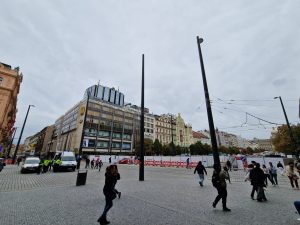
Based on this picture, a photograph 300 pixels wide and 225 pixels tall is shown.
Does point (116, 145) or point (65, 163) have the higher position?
point (116, 145)

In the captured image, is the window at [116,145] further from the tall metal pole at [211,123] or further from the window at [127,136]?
the tall metal pole at [211,123]

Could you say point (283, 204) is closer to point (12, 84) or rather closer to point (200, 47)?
point (200, 47)

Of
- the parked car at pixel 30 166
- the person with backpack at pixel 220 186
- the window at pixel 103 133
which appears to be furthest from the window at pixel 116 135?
the person with backpack at pixel 220 186

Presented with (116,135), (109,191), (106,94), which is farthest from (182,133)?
(109,191)

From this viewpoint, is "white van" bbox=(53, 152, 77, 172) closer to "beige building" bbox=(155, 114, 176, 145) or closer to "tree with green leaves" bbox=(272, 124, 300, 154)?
"tree with green leaves" bbox=(272, 124, 300, 154)

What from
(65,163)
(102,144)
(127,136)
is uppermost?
(127,136)

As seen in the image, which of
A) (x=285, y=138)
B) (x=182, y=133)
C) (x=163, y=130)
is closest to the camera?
(x=285, y=138)

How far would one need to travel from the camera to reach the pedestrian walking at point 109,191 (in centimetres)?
494

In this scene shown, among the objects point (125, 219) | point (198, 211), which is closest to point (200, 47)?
point (198, 211)

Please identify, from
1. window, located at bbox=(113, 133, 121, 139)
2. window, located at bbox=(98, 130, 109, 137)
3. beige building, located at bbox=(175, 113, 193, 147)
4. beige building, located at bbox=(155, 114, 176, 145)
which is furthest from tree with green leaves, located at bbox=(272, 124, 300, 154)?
beige building, located at bbox=(175, 113, 193, 147)

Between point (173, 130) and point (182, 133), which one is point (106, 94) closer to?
point (173, 130)

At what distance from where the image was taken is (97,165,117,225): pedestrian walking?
4.94 m

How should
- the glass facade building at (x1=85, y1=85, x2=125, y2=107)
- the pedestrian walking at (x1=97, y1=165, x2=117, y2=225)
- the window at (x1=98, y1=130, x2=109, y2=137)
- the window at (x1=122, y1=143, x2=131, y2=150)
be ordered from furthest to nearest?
the glass facade building at (x1=85, y1=85, x2=125, y2=107)
the window at (x1=122, y1=143, x2=131, y2=150)
the window at (x1=98, y1=130, x2=109, y2=137)
the pedestrian walking at (x1=97, y1=165, x2=117, y2=225)

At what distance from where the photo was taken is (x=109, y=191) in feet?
17.3
